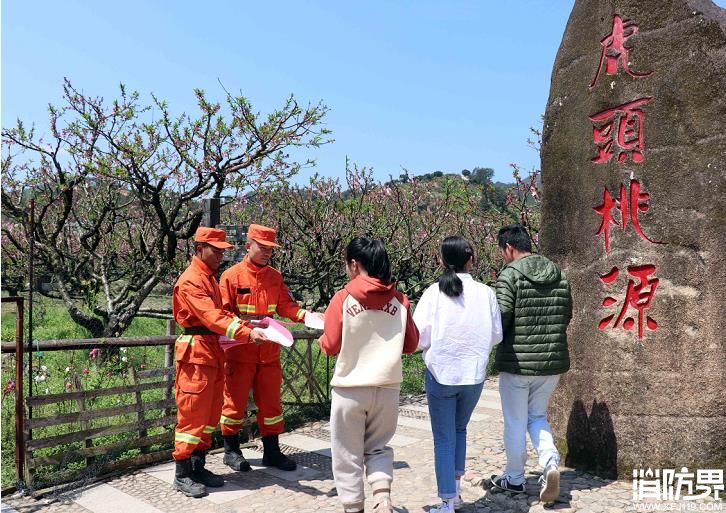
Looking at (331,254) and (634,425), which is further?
(331,254)

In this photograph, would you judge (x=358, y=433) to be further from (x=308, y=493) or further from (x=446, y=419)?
(x=308, y=493)

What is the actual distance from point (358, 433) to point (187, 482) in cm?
154

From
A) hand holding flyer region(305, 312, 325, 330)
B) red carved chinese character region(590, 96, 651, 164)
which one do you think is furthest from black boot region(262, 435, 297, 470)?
red carved chinese character region(590, 96, 651, 164)

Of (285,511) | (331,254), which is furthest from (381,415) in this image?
(331,254)

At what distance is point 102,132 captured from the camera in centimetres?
A: 627

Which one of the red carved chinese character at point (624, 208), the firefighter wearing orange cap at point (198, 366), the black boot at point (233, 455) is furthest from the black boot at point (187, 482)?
the red carved chinese character at point (624, 208)

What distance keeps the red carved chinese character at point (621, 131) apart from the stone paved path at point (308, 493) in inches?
95.1

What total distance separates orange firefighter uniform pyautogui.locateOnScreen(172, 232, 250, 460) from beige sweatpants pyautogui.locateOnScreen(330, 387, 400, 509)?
40.3 inches

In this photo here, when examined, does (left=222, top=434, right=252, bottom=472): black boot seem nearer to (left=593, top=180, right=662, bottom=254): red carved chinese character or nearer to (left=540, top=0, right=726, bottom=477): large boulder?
(left=540, top=0, right=726, bottom=477): large boulder

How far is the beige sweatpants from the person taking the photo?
10.6ft

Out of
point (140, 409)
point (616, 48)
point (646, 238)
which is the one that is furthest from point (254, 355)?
point (616, 48)

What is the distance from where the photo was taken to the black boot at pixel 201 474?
4.20 meters

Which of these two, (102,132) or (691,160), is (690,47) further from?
(102,132)

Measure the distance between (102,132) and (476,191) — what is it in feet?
25.4
